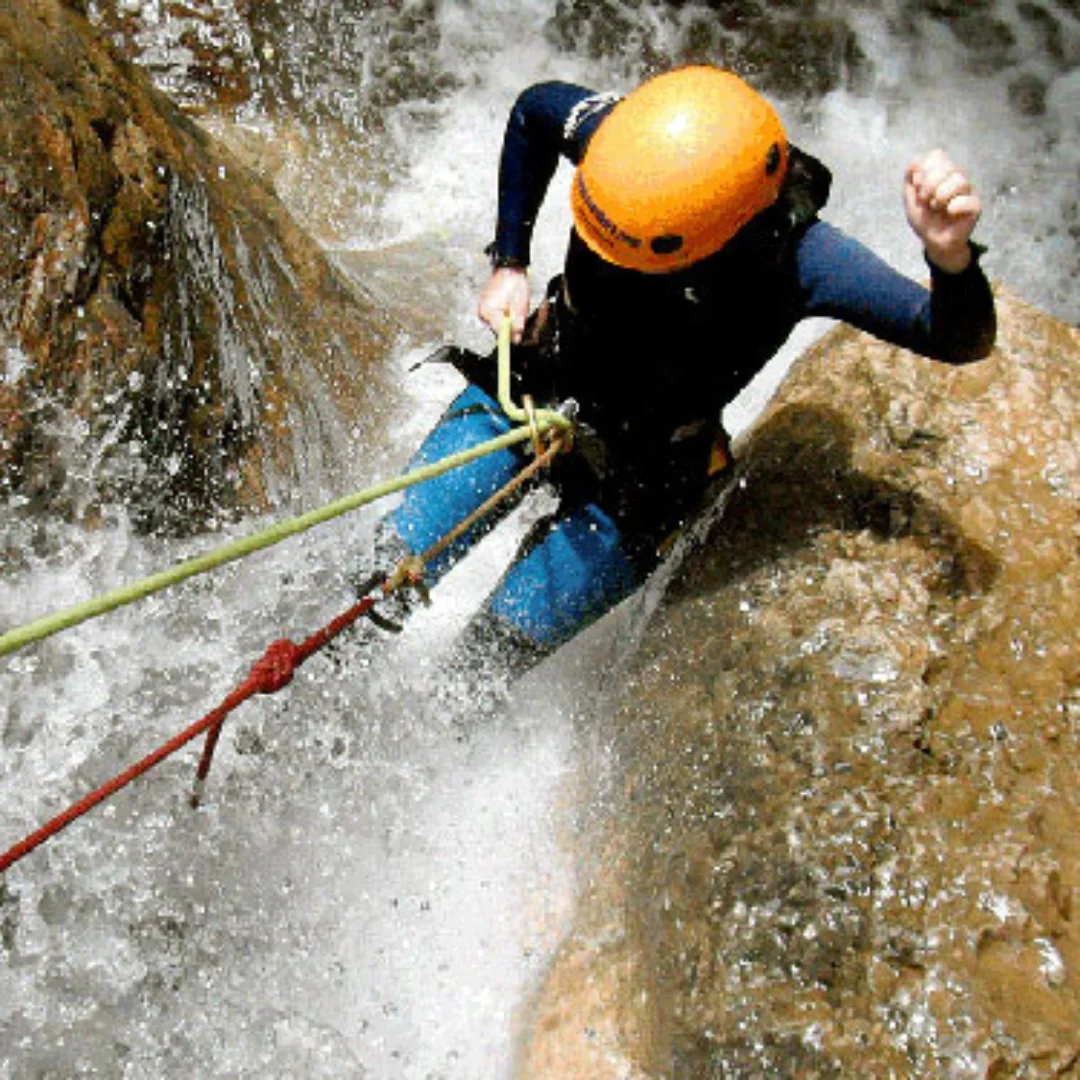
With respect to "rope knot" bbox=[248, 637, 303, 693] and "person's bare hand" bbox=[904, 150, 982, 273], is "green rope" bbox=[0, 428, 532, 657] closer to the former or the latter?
"rope knot" bbox=[248, 637, 303, 693]

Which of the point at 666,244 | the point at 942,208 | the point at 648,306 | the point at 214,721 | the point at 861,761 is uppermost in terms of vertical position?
the point at 942,208

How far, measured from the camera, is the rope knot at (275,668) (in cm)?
199

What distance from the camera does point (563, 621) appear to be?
2.85 m

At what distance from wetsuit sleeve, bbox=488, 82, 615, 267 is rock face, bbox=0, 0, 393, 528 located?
3.27 feet

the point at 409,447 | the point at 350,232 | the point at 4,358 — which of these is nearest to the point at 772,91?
the point at 350,232

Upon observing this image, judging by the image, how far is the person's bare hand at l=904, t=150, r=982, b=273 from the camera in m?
1.84

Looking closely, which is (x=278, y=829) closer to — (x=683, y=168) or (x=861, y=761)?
(x=861, y=761)

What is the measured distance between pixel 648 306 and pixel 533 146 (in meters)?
0.69

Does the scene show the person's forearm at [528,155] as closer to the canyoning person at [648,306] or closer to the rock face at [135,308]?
the canyoning person at [648,306]

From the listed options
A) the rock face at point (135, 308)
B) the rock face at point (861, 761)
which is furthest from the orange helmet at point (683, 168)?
the rock face at point (135, 308)

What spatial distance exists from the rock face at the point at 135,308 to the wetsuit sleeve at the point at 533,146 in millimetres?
997

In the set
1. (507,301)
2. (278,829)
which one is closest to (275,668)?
(278,829)

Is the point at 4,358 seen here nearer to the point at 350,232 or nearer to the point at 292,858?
the point at 292,858

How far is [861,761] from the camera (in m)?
2.22
